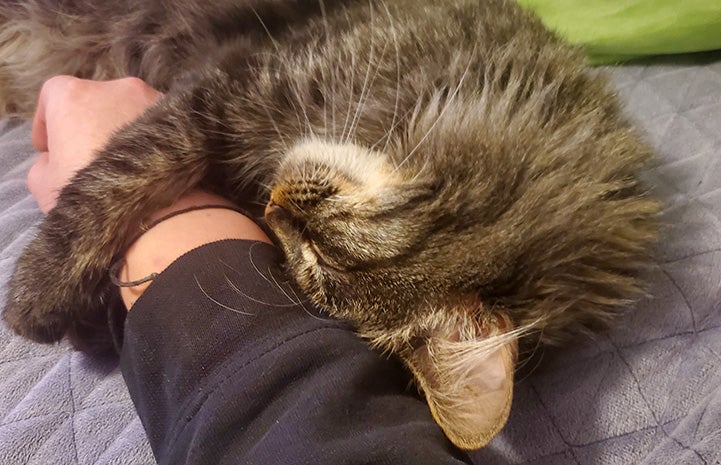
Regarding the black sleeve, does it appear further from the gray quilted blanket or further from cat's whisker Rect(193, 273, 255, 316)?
the gray quilted blanket

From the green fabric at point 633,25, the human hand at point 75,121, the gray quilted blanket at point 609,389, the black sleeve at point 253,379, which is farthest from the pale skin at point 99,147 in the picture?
the green fabric at point 633,25

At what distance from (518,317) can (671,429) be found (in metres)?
0.29

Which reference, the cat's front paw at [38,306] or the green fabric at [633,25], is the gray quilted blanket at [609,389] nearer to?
the cat's front paw at [38,306]

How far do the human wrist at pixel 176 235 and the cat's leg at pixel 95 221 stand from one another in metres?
0.05

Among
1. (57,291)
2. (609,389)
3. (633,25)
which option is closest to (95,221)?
(57,291)

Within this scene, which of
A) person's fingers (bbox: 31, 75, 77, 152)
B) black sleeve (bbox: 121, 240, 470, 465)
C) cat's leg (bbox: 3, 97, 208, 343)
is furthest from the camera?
person's fingers (bbox: 31, 75, 77, 152)

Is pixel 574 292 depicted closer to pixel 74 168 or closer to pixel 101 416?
pixel 101 416

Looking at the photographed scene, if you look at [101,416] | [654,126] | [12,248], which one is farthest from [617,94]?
[12,248]

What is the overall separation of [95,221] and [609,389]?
1.00m

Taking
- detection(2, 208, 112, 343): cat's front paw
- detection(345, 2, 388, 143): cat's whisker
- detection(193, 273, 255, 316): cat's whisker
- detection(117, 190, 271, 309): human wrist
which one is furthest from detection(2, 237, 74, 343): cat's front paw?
detection(345, 2, 388, 143): cat's whisker

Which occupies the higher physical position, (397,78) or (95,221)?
(397,78)

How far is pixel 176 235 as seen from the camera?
1126 mm

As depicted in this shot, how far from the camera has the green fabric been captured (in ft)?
4.99

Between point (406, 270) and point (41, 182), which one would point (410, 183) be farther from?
point (41, 182)
